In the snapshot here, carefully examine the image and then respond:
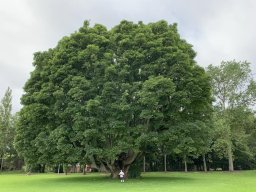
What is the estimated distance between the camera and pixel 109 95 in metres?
27.6

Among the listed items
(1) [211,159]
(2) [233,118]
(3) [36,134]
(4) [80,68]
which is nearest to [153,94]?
(4) [80,68]

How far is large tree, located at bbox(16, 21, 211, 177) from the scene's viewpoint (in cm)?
2672

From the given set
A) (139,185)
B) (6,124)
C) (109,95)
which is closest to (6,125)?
(6,124)

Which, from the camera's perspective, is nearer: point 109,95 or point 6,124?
point 109,95

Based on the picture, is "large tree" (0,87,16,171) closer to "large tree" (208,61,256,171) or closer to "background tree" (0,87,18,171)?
"background tree" (0,87,18,171)

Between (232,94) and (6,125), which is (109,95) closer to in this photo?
(232,94)

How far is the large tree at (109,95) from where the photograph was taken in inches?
1052

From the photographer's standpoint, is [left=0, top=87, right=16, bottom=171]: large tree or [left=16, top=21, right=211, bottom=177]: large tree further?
[left=0, top=87, right=16, bottom=171]: large tree

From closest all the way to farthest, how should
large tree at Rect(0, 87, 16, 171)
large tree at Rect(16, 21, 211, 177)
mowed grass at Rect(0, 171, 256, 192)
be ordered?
1. mowed grass at Rect(0, 171, 256, 192)
2. large tree at Rect(16, 21, 211, 177)
3. large tree at Rect(0, 87, 16, 171)

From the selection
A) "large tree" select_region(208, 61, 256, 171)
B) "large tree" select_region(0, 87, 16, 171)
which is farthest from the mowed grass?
"large tree" select_region(0, 87, 16, 171)

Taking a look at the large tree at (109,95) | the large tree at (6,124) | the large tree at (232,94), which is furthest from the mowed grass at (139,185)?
the large tree at (6,124)

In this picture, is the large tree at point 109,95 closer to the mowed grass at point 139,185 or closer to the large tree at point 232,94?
the mowed grass at point 139,185

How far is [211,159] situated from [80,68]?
4181 centimetres

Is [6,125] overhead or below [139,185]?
overhead
